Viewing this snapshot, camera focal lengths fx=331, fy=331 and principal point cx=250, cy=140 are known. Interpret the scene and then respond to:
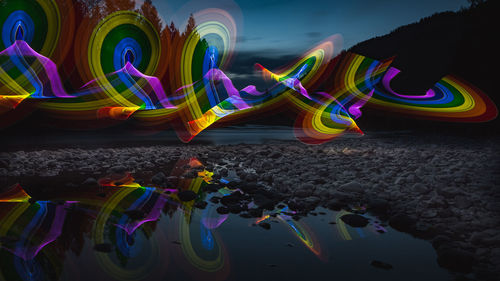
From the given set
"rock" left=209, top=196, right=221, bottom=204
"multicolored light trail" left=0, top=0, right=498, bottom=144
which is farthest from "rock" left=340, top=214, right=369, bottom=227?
"multicolored light trail" left=0, top=0, right=498, bottom=144

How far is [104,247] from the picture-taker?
307 cm

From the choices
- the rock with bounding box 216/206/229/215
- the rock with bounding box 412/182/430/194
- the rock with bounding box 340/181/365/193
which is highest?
the rock with bounding box 412/182/430/194

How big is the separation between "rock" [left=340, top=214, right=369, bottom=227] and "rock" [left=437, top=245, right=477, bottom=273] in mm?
903

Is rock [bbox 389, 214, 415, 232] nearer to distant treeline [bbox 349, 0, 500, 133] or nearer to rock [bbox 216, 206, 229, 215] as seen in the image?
rock [bbox 216, 206, 229, 215]

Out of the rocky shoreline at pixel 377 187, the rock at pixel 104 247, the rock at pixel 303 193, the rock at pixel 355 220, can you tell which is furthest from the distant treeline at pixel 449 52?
the rock at pixel 104 247

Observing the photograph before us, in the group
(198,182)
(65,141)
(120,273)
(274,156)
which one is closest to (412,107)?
(274,156)

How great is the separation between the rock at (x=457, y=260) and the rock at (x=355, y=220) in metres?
0.90

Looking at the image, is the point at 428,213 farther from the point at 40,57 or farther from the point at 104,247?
the point at 40,57

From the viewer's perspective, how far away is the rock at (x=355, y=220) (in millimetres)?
3607

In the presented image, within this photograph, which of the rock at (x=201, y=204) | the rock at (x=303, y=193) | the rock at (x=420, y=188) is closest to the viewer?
the rock at (x=201, y=204)

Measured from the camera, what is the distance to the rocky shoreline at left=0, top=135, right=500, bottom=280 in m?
3.04

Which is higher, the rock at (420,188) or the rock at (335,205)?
the rock at (420,188)

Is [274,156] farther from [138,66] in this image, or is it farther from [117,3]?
[117,3]

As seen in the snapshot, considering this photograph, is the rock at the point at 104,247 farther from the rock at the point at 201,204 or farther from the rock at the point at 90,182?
the rock at the point at 90,182
